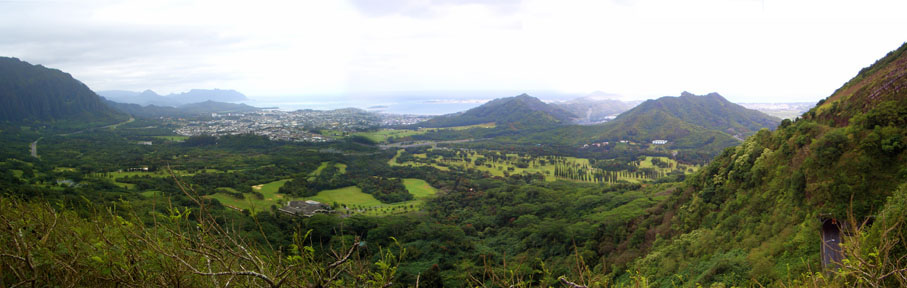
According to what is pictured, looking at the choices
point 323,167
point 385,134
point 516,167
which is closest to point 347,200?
Answer: point 323,167

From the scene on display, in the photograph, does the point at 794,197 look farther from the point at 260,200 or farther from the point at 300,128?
the point at 300,128

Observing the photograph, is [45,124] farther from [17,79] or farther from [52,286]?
[52,286]

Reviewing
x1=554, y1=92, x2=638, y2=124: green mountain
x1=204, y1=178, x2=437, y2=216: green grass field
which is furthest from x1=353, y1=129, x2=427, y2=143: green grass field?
x1=554, y1=92, x2=638, y2=124: green mountain

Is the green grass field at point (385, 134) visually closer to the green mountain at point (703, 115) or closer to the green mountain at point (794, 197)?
the green mountain at point (703, 115)

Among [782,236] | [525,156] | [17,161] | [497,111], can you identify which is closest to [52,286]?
[782,236]

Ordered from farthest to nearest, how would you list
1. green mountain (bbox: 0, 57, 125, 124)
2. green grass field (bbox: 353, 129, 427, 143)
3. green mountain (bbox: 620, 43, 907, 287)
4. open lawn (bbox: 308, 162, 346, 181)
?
green mountain (bbox: 0, 57, 125, 124), green grass field (bbox: 353, 129, 427, 143), open lawn (bbox: 308, 162, 346, 181), green mountain (bbox: 620, 43, 907, 287)

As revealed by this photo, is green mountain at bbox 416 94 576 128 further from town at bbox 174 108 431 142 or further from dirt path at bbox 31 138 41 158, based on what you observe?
dirt path at bbox 31 138 41 158
